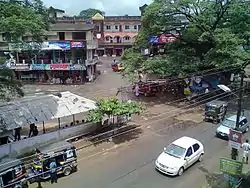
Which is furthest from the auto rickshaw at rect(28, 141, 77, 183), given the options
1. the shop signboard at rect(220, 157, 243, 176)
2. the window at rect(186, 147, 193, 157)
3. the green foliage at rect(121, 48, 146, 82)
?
the green foliage at rect(121, 48, 146, 82)

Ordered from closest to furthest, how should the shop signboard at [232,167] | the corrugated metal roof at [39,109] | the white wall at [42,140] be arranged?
1. the shop signboard at [232,167]
2. the corrugated metal roof at [39,109]
3. the white wall at [42,140]

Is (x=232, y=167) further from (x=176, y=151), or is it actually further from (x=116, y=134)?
(x=116, y=134)

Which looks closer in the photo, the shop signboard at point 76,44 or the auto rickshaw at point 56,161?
the auto rickshaw at point 56,161

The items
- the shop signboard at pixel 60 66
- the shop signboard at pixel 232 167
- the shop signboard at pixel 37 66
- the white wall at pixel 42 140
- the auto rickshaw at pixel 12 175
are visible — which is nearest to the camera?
the shop signboard at pixel 232 167

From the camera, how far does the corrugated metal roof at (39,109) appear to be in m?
19.9

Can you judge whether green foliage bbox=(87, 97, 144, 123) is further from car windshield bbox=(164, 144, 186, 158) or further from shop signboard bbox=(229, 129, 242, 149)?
shop signboard bbox=(229, 129, 242, 149)

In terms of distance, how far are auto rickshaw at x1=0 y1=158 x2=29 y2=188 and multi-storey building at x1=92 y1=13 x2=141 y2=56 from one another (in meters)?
57.7

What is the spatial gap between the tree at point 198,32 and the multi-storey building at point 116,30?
1473 inches

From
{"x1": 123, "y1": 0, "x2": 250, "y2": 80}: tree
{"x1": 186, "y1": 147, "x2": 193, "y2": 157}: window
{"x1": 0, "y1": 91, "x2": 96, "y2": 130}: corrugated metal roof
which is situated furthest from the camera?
{"x1": 123, "y1": 0, "x2": 250, "y2": 80}: tree

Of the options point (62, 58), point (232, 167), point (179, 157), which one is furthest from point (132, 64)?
point (232, 167)

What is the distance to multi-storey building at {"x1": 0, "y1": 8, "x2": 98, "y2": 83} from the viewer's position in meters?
44.8

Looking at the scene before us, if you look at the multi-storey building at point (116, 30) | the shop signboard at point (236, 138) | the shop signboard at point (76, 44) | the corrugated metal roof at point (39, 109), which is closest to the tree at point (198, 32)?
the corrugated metal roof at point (39, 109)

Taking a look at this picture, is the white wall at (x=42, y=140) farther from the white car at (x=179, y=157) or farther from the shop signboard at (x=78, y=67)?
the shop signboard at (x=78, y=67)

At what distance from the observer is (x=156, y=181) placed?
16.9 metres
